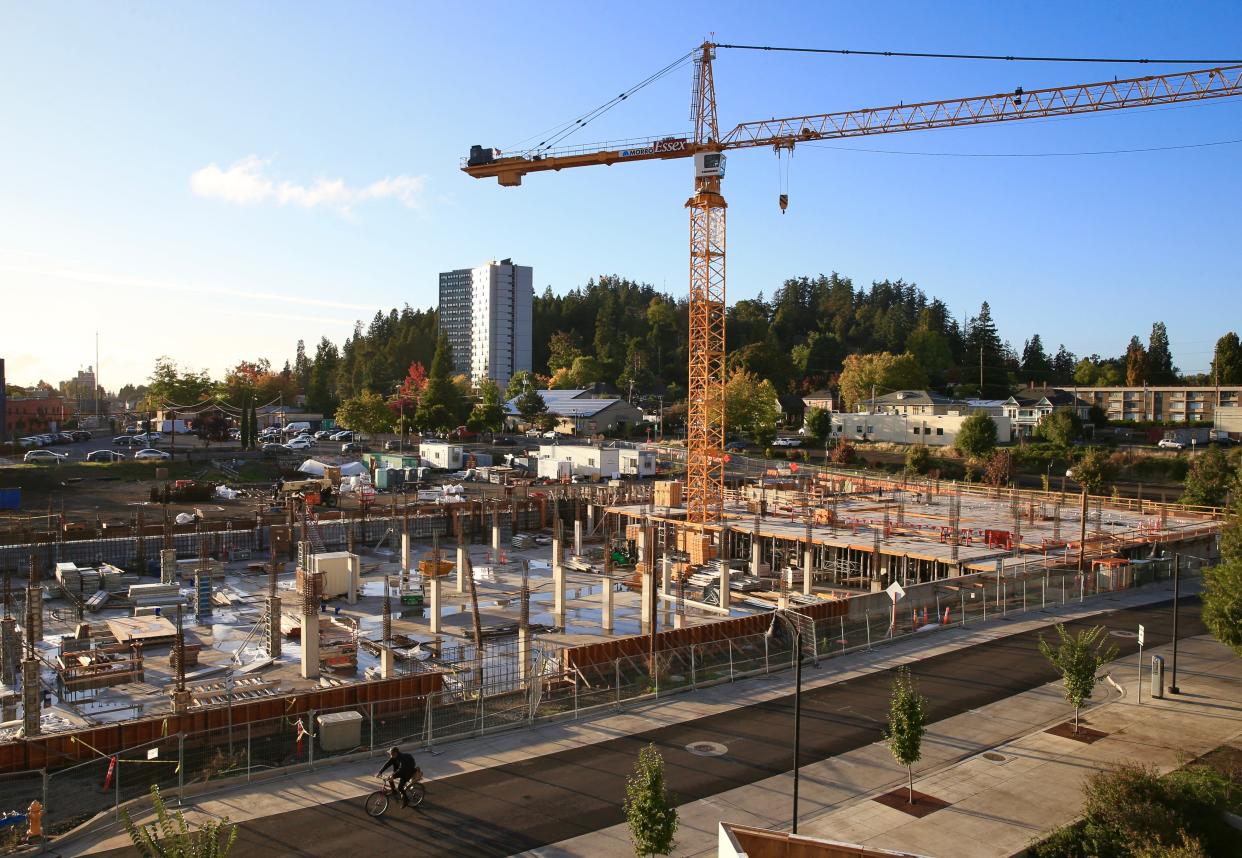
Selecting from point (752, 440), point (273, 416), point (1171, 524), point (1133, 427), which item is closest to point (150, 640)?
point (1171, 524)

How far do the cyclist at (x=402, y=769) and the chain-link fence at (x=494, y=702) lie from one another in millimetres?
2067

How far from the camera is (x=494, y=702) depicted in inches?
774

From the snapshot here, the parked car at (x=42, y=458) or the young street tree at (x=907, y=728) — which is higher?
the parked car at (x=42, y=458)

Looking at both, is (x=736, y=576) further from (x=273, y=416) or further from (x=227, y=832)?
(x=273, y=416)

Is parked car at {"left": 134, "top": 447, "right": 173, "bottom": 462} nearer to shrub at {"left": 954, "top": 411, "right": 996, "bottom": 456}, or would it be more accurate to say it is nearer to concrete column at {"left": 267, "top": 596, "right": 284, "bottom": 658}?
concrete column at {"left": 267, "top": 596, "right": 284, "bottom": 658}

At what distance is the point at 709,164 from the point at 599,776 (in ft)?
132

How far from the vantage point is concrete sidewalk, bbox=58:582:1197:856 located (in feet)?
43.8

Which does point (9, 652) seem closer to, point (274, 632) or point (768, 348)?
point (274, 632)

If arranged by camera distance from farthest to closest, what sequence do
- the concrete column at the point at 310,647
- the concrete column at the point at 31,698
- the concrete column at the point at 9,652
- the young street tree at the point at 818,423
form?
the young street tree at the point at 818,423, the concrete column at the point at 310,647, the concrete column at the point at 9,652, the concrete column at the point at 31,698

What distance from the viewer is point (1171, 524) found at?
1667 inches

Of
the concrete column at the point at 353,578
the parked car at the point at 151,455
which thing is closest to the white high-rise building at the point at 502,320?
the parked car at the point at 151,455

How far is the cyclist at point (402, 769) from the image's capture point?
13805 mm

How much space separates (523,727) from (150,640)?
14.8 m

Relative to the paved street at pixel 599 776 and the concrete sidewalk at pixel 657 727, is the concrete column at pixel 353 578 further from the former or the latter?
the paved street at pixel 599 776
